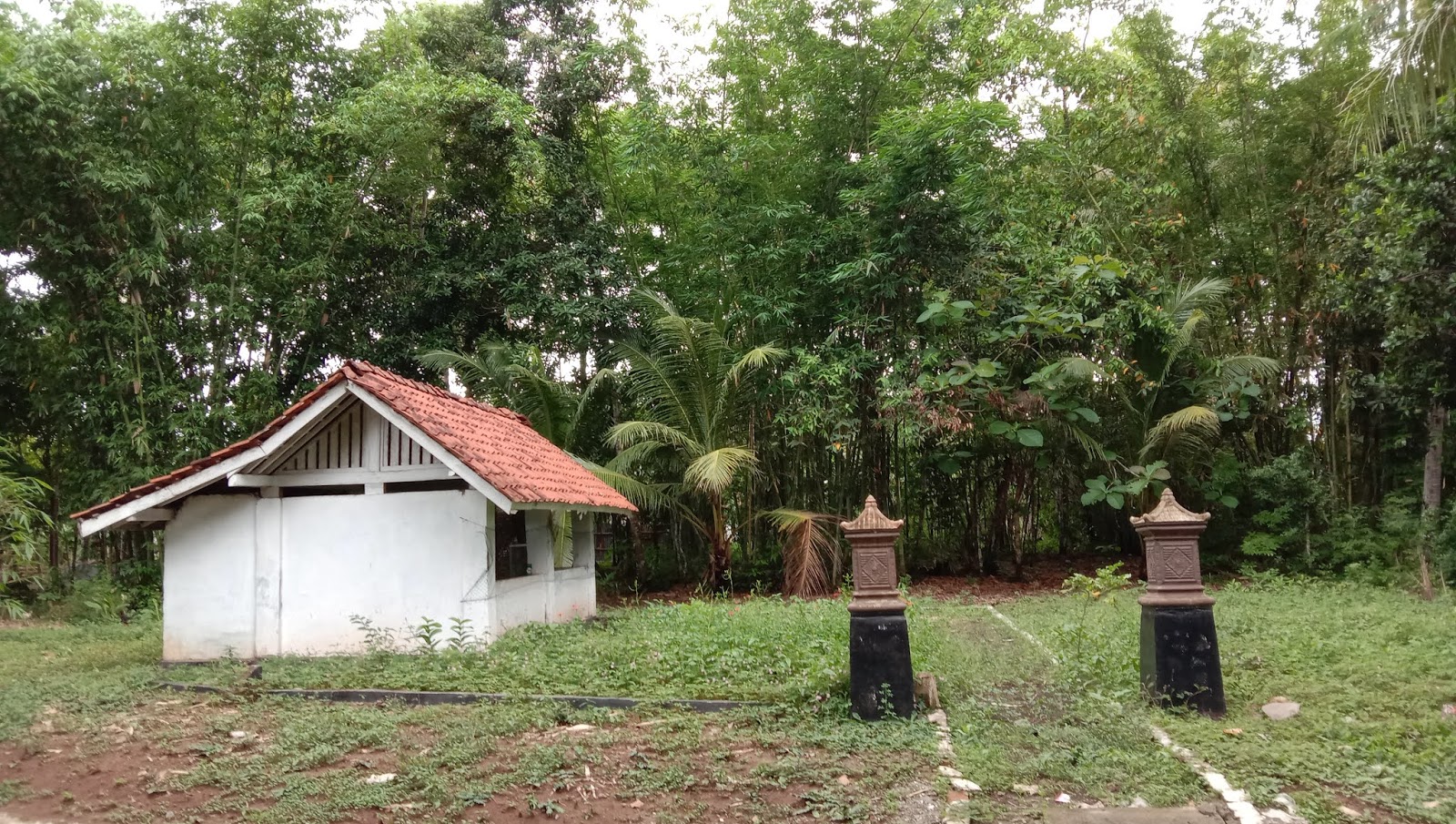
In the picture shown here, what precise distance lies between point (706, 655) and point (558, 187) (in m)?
9.87

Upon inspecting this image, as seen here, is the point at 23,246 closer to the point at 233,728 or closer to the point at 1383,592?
the point at 233,728

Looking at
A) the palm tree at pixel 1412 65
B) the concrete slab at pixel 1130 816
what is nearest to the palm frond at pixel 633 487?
the concrete slab at pixel 1130 816

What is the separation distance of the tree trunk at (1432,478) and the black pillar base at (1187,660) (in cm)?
801

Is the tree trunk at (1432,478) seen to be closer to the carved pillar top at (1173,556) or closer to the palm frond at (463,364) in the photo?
the carved pillar top at (1173,556)

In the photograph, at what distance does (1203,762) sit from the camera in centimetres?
419

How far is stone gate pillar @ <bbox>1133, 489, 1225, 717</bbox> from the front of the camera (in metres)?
5.02

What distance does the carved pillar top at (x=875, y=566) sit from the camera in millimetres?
5098

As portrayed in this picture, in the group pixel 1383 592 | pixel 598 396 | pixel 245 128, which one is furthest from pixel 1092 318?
pixel 245 128

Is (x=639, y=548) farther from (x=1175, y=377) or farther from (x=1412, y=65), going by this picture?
(x=1412, y=65)

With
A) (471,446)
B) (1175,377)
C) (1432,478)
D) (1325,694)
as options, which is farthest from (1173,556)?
(1432,478)

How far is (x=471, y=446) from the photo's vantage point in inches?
311

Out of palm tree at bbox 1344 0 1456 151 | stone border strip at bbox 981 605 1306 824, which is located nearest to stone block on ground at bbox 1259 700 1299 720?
stone border strip at bbox 981 605 1306 824

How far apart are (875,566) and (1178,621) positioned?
1722mm

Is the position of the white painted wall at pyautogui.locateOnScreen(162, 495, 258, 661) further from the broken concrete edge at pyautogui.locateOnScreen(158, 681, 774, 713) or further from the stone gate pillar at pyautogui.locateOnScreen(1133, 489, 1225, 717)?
the stone gate pillar at pyautogui.locateOnScreen(1133, 489, 1225, 717)
